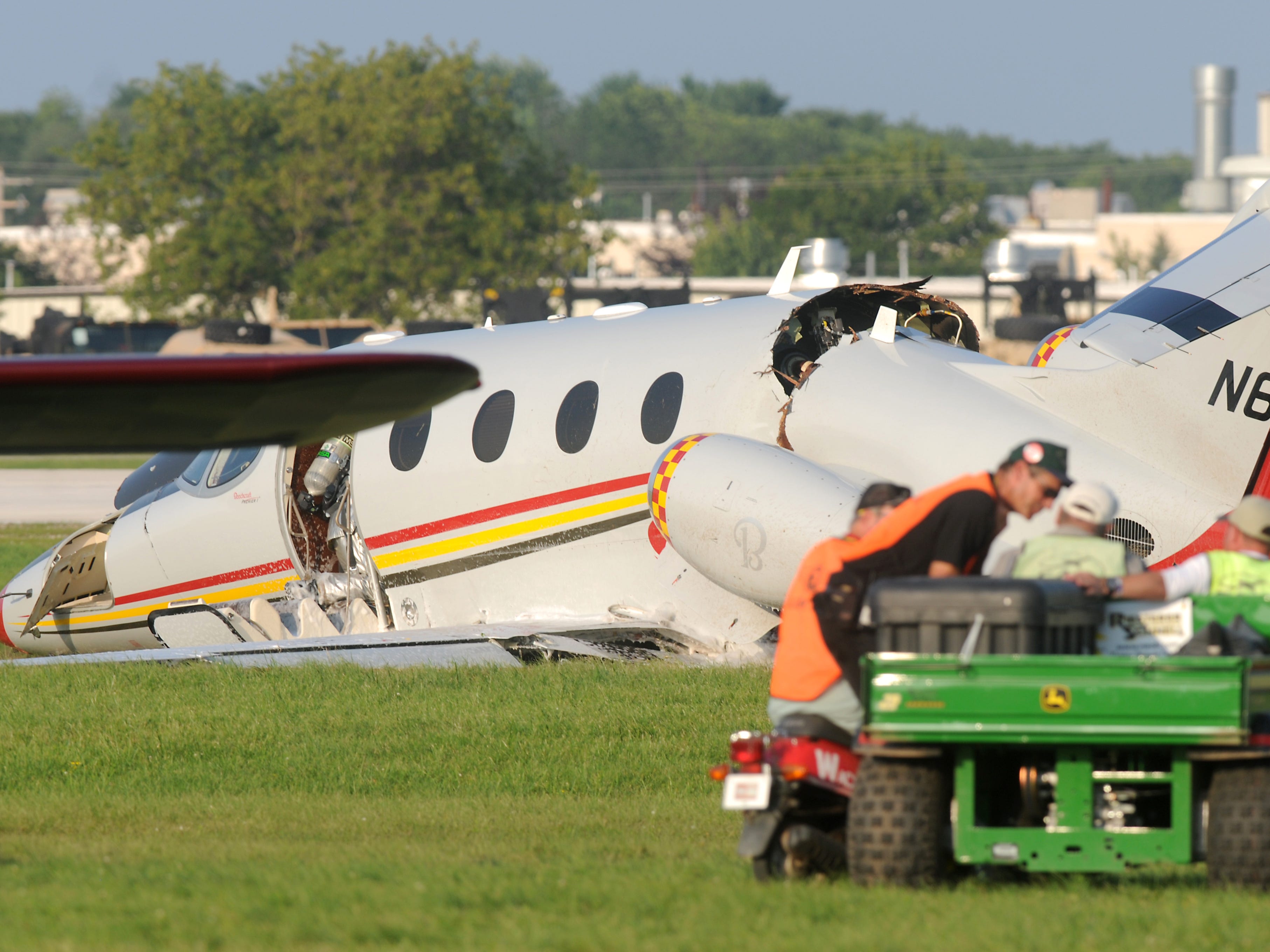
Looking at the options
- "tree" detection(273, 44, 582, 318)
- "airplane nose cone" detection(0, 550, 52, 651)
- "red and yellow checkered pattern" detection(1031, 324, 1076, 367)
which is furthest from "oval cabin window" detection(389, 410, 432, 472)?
"tree" detection(273, 44, 582, 318)

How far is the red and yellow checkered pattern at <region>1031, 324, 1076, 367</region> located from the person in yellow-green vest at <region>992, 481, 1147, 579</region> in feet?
19.0

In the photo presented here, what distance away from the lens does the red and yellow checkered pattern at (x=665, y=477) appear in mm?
12969

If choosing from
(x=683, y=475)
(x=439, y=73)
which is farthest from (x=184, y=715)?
(x=439, y=73)

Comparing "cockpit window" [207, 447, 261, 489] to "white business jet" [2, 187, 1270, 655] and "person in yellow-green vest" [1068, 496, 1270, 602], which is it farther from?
"person in yellow-green vest" [1068, 496, 1270, 602]

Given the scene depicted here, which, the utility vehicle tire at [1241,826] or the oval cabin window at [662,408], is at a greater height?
the oval cabin window at [662,408]

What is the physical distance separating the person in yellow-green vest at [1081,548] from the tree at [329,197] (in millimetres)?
58913

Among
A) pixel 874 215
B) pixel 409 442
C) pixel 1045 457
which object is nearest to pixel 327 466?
pixel 409 442

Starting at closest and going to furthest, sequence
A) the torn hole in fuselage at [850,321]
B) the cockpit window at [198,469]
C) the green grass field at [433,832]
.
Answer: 1. the green grass field at [433,832]
2. the torn hole in fuselage at [850,321]
3. the cockpit window at [198,469]

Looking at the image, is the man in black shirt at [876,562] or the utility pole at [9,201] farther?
the utility pole at [9,201]

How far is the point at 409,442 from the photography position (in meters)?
15.3

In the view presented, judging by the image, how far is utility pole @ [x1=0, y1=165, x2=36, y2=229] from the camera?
152 m

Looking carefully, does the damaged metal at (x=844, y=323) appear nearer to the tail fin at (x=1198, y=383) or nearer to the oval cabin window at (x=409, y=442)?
the tail fin at (x=1198, y=383)

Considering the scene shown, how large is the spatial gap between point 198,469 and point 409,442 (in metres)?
2.56

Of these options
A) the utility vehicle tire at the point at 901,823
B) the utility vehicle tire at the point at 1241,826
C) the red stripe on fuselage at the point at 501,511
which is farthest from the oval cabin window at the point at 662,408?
the utility vehicle tire at the point at 1241,826
